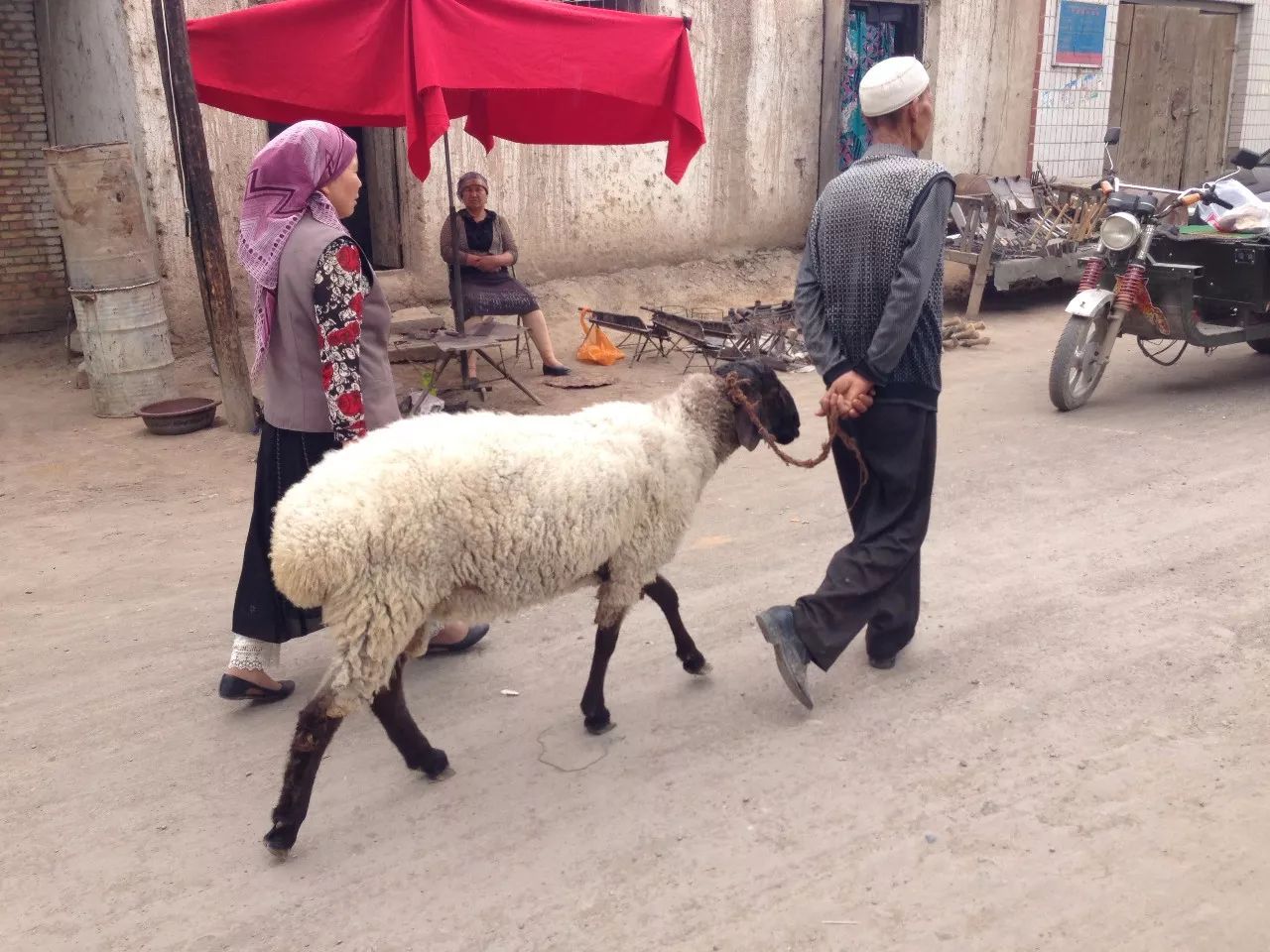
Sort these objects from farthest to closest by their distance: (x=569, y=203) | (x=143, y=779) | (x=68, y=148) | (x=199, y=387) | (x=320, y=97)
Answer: (x=569, y=203) < (x=199, y=387) < (x=68, y=148) < (x=320, y=97) < (x=143, y=779)

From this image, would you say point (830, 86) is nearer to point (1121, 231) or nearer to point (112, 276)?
point (1121, 231)

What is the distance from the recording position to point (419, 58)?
20.2ft

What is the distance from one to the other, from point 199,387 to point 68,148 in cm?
192

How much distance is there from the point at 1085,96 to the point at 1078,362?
887cm

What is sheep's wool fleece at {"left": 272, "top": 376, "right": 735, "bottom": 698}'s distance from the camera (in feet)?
9.88

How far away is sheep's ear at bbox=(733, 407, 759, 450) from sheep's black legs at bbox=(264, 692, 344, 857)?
167 centimetres

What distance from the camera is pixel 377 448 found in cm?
321

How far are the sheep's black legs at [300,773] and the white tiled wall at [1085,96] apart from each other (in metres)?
13.6

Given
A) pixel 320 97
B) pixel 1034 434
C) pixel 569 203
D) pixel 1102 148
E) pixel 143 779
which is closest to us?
pixel 143 779

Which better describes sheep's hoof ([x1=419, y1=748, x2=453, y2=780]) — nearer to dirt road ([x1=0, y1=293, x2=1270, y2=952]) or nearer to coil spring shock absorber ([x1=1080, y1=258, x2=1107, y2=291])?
dirt road ([x1=0, y1=293, x2=1270, y2=952])

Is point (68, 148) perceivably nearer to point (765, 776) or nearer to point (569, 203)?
point (569, 203)

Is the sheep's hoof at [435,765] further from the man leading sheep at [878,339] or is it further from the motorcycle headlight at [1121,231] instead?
the motorcycle headlight at [1121,231]

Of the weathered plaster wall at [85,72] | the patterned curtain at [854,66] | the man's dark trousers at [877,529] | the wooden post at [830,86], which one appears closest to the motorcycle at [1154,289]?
the man's dark trousers at [877,529]

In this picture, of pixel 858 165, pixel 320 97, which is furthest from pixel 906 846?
pixel 320 97
